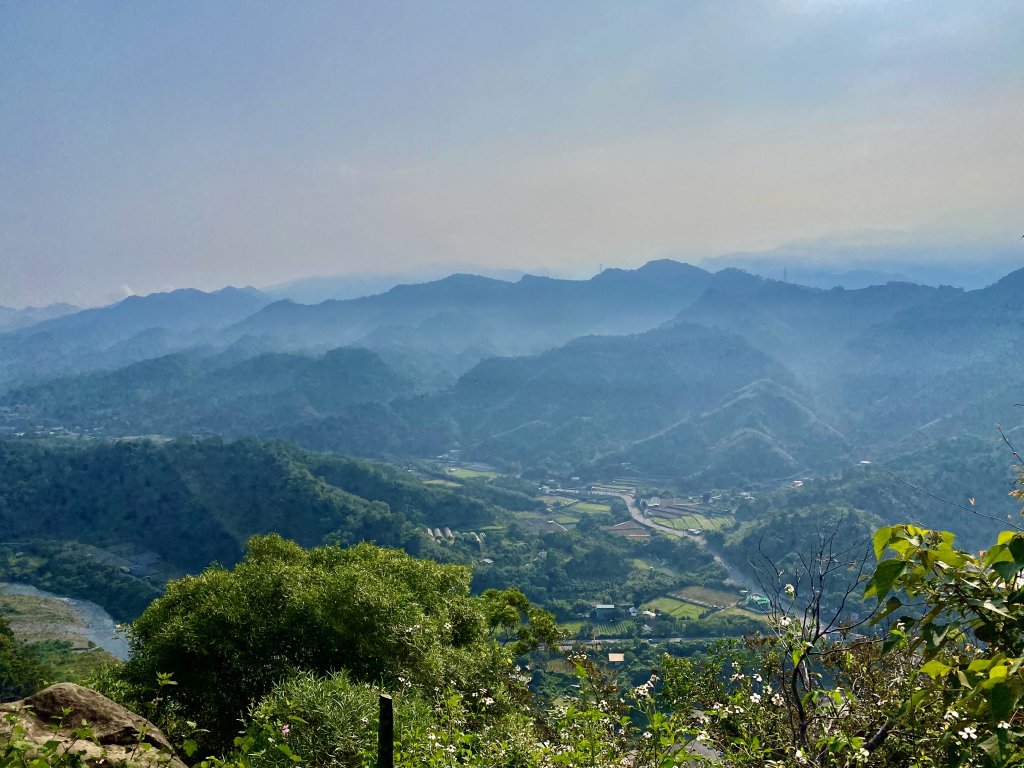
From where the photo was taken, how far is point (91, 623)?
5631 centimetres

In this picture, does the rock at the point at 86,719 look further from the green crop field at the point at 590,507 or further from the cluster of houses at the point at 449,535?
the green crop field at the point at 590,507

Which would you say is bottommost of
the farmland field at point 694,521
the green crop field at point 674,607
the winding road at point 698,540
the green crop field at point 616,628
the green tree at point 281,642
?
the farmland field at point 694,521

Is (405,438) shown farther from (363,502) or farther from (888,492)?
(888,492)

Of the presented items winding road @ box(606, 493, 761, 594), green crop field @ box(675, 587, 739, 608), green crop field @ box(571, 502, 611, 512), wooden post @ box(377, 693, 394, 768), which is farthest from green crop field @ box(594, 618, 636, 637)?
wooden post @ box(377, 693, 394, 768)

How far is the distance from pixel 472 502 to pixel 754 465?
208 feet

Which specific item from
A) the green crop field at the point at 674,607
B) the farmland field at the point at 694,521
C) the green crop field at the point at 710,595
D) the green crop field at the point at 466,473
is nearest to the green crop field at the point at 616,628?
the green crop field at the point at 674,607

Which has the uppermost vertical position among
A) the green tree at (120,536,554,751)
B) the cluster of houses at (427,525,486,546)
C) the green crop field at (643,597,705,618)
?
the green tree at (120,536,554,751)

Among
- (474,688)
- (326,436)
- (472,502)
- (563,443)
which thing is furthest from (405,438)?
(474,688)

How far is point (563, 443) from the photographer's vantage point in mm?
153375

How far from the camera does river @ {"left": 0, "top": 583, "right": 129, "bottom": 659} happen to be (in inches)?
1986

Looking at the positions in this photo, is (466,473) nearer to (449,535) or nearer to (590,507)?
(590,507)

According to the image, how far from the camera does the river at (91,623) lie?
165 feet

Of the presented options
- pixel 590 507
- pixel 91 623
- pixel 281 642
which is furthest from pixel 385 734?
pixel 590 507

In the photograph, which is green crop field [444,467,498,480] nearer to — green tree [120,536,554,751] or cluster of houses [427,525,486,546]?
cluster of houses [427,525,486,546]
